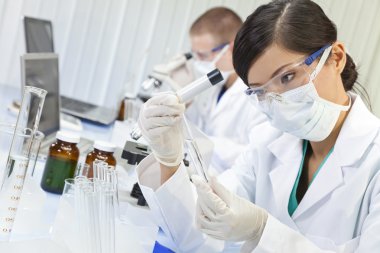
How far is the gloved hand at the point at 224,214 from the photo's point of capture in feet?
4.08

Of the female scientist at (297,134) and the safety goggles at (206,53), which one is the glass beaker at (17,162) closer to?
the female scientist at (297,134)

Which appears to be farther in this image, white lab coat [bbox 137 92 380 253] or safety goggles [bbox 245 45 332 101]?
safety goggles [bbox 245 45 332 101]

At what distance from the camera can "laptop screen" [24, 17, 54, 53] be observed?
244cm

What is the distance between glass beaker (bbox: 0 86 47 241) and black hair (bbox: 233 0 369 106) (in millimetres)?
586

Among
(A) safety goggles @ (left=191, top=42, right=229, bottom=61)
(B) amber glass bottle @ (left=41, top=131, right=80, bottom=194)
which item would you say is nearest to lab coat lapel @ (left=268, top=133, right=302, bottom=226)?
(B) amber glass bottle @ (left=41, top=131, right=80, bottom=194)

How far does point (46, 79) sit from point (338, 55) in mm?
1192

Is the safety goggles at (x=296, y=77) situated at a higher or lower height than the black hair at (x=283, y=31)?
lower

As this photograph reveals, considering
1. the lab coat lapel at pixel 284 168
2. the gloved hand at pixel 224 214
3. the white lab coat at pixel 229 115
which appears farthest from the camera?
the white lab coat at pixel 229 115

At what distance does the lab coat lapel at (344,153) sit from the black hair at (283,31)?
238 mm

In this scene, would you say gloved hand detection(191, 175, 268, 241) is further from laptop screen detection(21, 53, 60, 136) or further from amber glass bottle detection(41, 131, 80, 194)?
laptop screen detection(21, 53, 60, 136)

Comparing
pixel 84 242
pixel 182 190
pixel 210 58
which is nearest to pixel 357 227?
pixel 182 190

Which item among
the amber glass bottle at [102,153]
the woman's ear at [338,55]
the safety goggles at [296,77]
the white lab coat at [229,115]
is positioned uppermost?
the woman's ear at [338,55]

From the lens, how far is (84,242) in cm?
105

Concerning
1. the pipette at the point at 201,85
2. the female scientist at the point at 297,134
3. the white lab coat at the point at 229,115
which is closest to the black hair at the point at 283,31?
the female scientist at the point at 297,134
